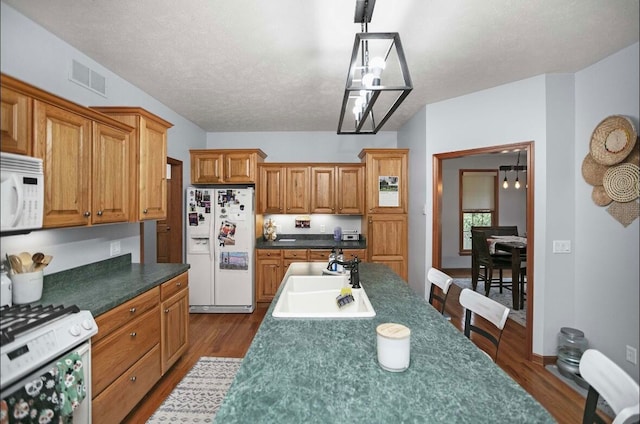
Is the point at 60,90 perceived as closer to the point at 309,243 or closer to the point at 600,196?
the point at 309,243

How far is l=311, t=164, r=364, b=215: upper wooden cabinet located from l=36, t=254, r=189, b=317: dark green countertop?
2142 millimetres

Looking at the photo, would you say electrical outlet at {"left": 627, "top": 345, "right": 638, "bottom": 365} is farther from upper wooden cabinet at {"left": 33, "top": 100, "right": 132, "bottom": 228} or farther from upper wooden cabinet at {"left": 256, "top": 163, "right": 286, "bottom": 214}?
upper wooden cabinet at {"left": 256, "top": 163, "right": 286, "bottom": 214}

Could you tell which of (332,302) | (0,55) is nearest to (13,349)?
(0,55)

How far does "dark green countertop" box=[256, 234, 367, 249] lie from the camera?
3.85 meters

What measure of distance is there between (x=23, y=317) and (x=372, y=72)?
1836mm

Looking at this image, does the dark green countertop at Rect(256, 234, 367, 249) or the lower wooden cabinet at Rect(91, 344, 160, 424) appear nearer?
the lower wooden cabinet at Rect(91, 344, 160, 424)

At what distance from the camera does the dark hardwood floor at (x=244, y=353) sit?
78.2 inches

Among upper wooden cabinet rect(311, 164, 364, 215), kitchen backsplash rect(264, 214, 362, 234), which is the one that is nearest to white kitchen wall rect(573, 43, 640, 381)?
upper wooden cabinet rect(311, 164, 364, 215)

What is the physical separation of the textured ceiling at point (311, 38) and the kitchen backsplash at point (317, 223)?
194cm

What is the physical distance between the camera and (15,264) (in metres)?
1.40

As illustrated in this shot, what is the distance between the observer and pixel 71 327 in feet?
4.31

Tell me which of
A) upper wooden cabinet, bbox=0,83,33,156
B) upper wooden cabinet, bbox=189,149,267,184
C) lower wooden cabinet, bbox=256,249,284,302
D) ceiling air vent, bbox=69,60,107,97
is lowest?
lower wooden cabinet, bbox=256,249,284,302

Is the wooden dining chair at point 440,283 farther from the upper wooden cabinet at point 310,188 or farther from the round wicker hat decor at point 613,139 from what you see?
the upper wooden cabinet at point 310,188

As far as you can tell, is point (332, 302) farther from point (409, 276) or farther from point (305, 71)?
point (409, 276)
